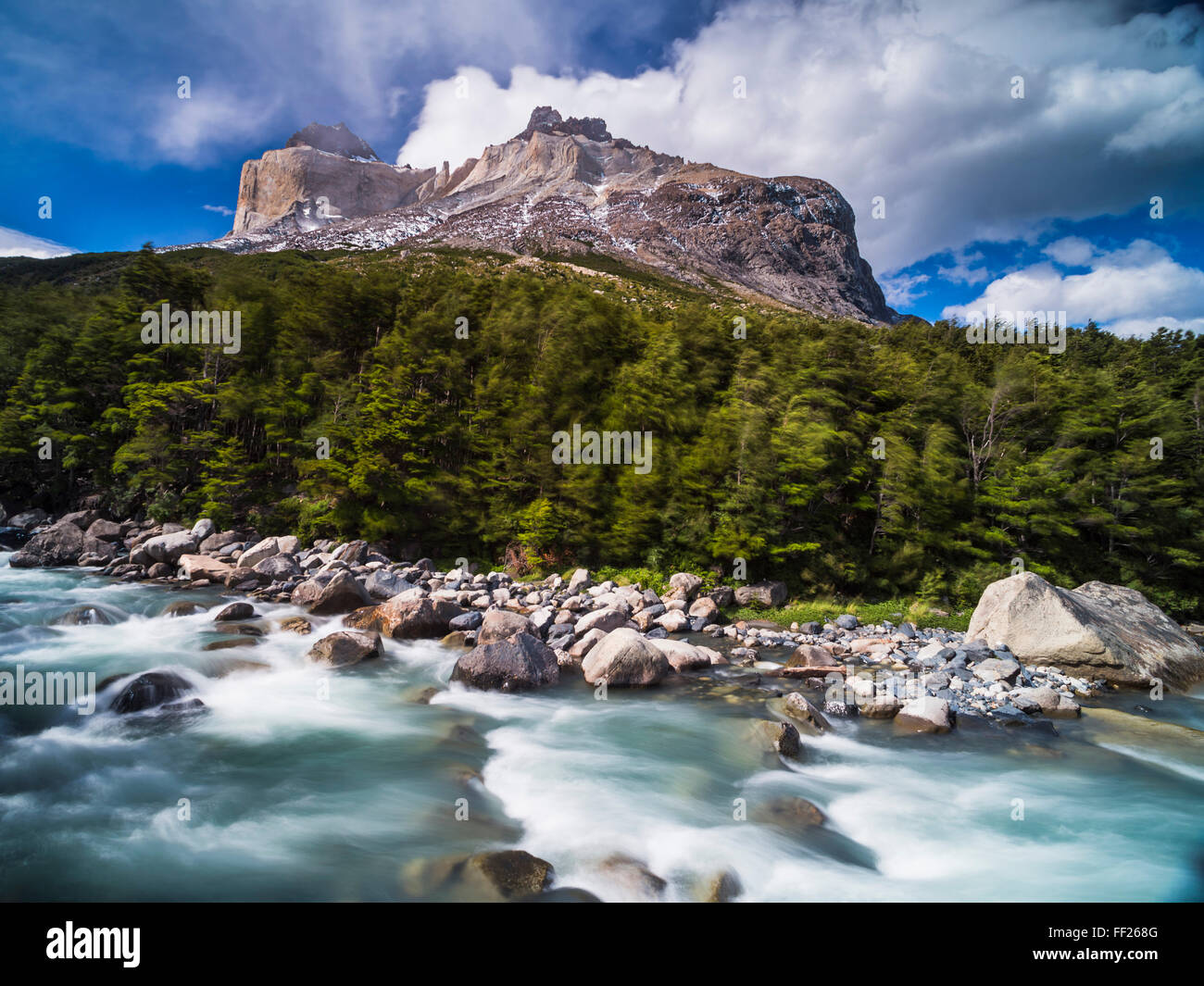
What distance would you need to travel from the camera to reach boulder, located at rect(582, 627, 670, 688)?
12844mm

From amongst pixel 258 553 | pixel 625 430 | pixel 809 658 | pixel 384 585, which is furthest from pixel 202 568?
pixel 809 658

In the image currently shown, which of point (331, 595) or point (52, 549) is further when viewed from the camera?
point (52, 549)

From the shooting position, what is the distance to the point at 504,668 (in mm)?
12445

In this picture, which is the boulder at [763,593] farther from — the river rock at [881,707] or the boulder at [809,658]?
the river rock at [881,707]

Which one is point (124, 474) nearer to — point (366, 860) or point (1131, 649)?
point (366, 860)

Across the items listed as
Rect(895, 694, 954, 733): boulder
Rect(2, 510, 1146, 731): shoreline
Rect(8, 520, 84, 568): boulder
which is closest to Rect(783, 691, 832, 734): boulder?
Rect(2, 510, 1146, 731): shoreline

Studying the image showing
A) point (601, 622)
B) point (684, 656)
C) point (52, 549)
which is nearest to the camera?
point (684, 656)

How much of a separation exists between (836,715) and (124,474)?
34.2 meters

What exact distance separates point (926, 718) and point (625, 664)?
6380mm

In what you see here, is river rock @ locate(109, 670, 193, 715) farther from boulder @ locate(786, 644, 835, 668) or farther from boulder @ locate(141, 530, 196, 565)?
boulder @ locate(786, 644, 835, 668)

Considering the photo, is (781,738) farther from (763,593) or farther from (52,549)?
(52,549)

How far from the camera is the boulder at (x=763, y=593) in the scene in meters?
20.5

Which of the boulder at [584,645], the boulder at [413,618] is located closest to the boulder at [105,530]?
the boulder at [413,618]

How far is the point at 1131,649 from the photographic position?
559 inches
